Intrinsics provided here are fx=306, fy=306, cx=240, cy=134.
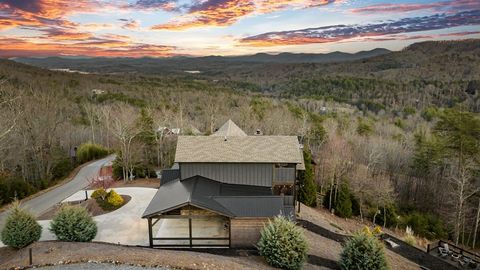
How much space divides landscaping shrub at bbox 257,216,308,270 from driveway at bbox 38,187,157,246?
662 cm

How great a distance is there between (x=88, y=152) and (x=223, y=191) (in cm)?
2702

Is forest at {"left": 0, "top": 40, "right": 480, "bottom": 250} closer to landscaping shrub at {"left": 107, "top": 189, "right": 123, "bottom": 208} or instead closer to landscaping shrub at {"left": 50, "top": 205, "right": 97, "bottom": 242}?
landscaping shrub at {"left": 107, "top": 189, "right": 123, "bottom": 208}

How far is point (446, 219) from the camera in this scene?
3070cm

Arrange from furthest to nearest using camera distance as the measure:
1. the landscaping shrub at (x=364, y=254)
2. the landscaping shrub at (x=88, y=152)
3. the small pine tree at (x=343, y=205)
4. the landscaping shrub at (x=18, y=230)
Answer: the landscaping shrub at (x=88, y=152) → the small pine tree at (x=343, y=205) → the landscaping shrub at (x=18, y=230) → the landscaping shrub at (x=364, y=254)

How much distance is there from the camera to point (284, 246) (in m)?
12.5

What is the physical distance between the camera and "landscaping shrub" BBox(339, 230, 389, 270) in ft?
42.6

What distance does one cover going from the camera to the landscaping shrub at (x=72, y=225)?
557 inches

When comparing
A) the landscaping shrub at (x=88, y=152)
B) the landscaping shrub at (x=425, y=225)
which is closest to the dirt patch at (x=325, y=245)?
the landscaping shrub at (x=425, y=225)

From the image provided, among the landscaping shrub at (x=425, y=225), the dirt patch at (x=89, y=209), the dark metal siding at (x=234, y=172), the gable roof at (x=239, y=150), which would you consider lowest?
the landscaping shrub at (x=425, y=225)

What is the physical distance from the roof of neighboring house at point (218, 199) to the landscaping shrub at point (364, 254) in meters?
3.65

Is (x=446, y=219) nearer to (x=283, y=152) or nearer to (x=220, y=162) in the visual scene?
(x=283, y=152)

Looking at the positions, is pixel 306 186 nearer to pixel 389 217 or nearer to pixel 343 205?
pixel 343 205

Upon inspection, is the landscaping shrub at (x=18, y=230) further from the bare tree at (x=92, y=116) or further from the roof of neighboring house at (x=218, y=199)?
the bare tree at (x=92, y=116)

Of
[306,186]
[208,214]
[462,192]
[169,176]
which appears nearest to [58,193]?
[169,176]
